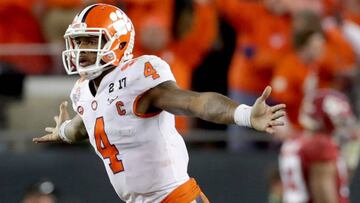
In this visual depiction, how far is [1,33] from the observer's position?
1120cm

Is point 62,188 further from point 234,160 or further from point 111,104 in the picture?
point 111,104

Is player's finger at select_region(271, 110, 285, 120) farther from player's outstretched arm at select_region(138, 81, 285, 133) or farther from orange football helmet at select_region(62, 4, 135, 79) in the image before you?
orange football helmet at select_region(62, 4, 135, 79)

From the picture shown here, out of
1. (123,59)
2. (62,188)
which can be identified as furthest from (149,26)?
(123,59)

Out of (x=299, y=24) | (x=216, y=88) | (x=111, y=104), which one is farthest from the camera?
(x=216, y=88)

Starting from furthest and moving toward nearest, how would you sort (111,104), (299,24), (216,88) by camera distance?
(216,88) → (299,24) → (111,104)

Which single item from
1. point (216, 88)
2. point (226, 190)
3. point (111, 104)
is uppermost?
point (111, 104)

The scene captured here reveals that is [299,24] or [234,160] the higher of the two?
[299,24]

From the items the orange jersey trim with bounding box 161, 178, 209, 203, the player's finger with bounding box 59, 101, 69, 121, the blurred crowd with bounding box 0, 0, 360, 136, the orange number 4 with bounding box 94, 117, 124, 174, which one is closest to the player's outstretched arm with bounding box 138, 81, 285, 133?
the orange number 4 with bounding box 94, 117, 124, 174

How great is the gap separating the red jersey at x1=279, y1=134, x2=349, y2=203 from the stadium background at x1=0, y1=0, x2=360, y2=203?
148 centimetres

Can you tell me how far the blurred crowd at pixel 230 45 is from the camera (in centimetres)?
1058

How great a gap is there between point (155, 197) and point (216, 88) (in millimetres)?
4597

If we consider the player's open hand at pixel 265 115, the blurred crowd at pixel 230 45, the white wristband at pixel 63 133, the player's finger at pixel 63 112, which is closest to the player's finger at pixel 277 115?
the player's open hand at pixel 265 115

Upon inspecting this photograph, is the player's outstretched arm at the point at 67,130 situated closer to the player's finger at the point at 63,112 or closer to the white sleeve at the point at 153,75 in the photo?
the player's finger at the point at 63,112

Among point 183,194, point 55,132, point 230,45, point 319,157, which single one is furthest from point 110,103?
point 230,45
